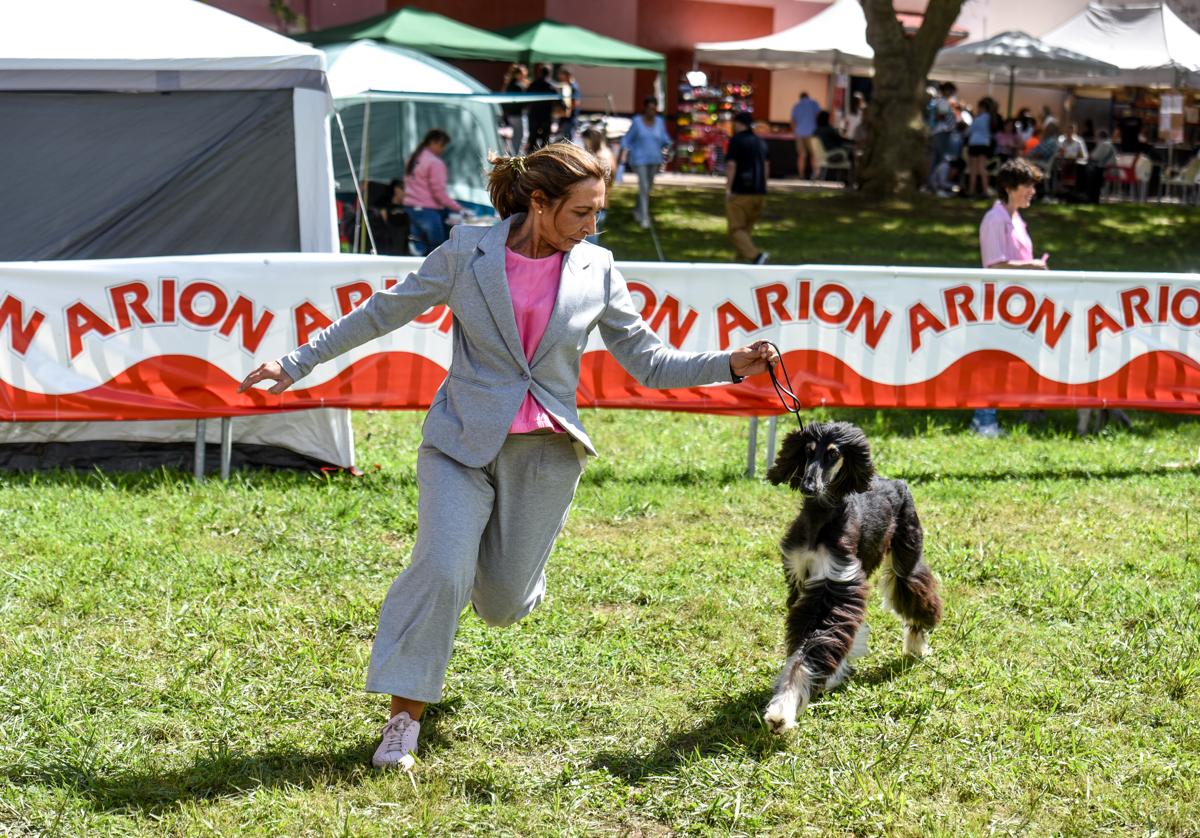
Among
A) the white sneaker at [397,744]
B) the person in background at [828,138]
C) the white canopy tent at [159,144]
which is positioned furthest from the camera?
the person in background at [828,138]

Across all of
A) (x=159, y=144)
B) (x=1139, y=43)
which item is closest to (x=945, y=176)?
(x=1139, y=43)

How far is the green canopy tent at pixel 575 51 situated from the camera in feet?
70.2

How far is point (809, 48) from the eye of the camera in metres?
26.0

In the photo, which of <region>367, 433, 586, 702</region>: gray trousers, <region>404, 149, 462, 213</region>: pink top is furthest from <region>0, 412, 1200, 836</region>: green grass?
<region>404, 149, 462, 213</region>: pink top

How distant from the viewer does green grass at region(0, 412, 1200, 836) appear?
13.8ft

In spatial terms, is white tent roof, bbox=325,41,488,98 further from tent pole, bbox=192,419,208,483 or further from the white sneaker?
the white sneaker

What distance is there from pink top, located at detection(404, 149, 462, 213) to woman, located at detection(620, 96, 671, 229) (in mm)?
4862

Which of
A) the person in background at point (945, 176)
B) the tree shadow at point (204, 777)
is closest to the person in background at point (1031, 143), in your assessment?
the person in background at point (945, 176)

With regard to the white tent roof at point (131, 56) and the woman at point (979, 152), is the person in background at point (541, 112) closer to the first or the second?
the woman at point (979, 152)

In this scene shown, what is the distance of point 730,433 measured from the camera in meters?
9.52

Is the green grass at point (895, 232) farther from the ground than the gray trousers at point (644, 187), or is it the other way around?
the gray trousers at point (644, 187)

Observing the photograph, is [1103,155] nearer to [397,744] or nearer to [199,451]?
[199,451]

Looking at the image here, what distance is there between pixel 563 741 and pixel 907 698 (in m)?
1.29

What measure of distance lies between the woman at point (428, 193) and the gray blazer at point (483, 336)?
11581mm
